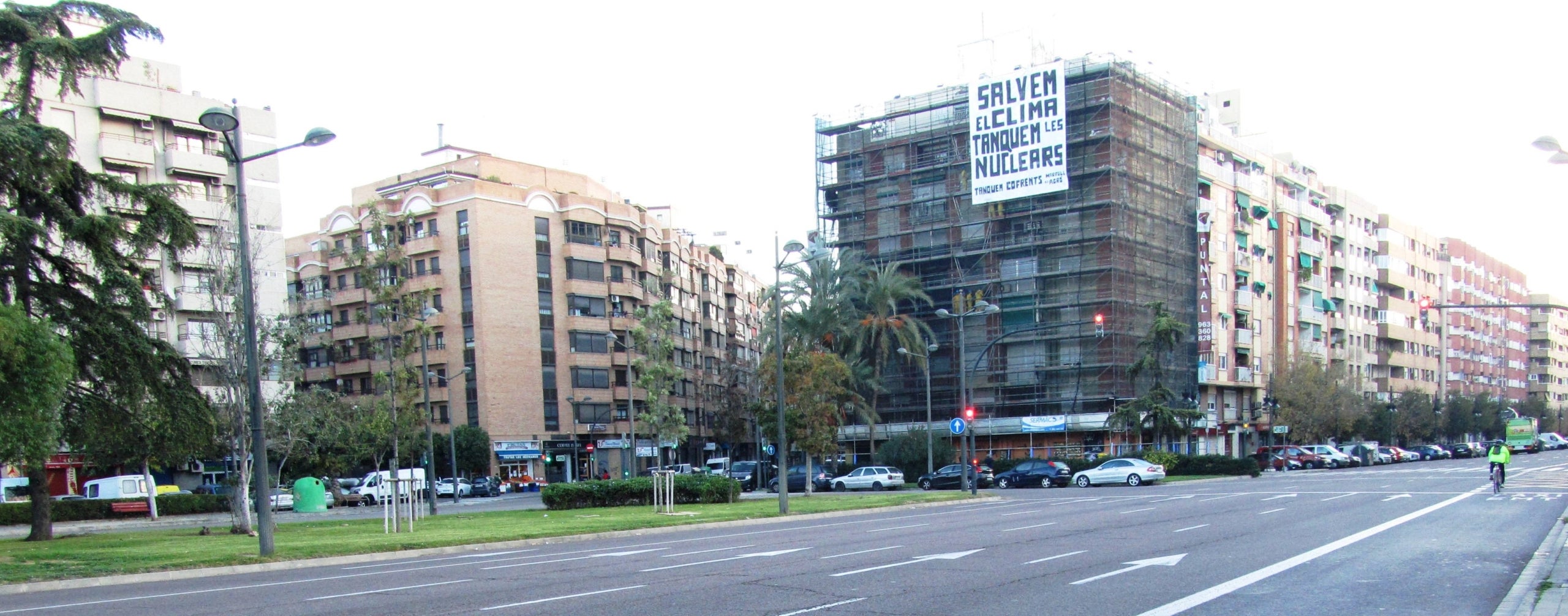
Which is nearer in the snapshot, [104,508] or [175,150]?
[104,508]

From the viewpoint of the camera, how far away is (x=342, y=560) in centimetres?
1984

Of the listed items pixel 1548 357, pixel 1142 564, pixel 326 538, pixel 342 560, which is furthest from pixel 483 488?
pixel 1548 357

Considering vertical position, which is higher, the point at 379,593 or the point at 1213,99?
the point at 1213,99

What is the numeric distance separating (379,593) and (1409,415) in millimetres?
96350

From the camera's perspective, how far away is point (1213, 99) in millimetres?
89375

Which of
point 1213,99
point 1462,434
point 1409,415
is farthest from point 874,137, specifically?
point 1462,434

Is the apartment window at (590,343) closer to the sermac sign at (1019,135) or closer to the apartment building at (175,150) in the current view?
the apartment building at (175,150)

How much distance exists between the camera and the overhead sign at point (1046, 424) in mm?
64062

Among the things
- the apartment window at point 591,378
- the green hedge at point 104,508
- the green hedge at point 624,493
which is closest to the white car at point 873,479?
the green hedge at point 624,493

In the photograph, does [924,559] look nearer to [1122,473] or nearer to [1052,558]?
[1052,558]

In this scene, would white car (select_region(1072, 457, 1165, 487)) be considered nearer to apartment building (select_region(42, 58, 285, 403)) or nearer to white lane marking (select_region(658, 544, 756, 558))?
white lane marking (select_region(658, 544, 756, 558))

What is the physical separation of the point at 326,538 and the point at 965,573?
53.7 feet

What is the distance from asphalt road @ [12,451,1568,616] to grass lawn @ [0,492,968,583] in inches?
56.3

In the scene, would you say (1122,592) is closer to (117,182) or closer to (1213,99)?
(117,182)
